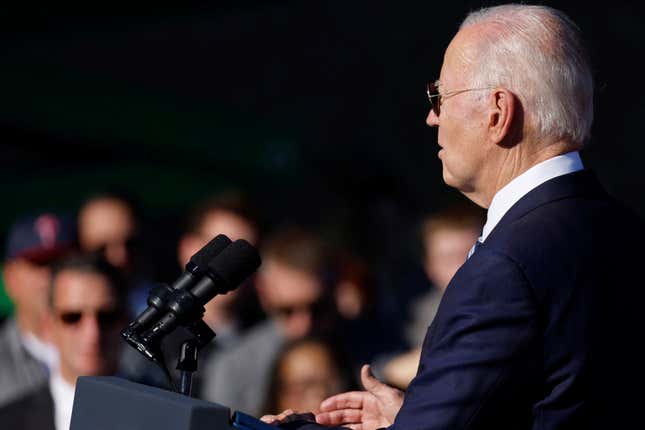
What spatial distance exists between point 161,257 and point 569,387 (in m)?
6.48

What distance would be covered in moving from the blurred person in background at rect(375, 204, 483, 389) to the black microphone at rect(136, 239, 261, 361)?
8.67 feet

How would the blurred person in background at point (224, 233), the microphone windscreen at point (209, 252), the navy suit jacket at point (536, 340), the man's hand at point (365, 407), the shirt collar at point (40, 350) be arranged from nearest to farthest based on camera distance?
the navy suit jacket at point (536, 340), the microphone windscreen at point (209, 252), the man's hand at point (365, 407), the shirt collar at point (40, 350), the blurred person in background at point (224, 233)

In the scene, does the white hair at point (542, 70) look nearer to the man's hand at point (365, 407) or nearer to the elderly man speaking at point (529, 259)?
the elderly man speaking at point (529, 259)

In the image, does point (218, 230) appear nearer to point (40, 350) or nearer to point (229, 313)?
point (229, 313)

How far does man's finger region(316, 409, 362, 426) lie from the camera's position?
293cm

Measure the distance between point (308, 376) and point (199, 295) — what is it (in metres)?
2.30

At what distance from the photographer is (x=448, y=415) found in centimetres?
238

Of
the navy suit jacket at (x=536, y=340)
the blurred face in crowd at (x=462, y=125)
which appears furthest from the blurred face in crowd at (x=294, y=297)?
the navy suit jacket at (x=536, y=340)

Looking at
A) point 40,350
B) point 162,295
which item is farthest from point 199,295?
point 40,350

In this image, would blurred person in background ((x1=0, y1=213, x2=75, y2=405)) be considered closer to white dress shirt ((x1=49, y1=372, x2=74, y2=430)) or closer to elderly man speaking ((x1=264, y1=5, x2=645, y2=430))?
white dress shirt ((x1=49, y1=372, x2=74, y2=430))

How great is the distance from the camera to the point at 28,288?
573cm

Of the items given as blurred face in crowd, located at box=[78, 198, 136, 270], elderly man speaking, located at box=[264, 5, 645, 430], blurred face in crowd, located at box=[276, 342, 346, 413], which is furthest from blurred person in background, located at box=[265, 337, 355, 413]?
elderly man speaking, located at box=[264, 5, 645, 430]

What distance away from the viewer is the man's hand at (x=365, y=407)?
2857 mm

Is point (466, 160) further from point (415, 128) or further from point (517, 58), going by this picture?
point (415, 128)
